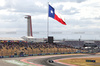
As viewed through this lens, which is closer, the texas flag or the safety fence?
the texas flag

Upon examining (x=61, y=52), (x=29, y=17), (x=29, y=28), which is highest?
(x=29, y=17)

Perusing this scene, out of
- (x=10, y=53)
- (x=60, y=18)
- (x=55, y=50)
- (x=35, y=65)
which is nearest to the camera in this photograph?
(x=60, y=18)

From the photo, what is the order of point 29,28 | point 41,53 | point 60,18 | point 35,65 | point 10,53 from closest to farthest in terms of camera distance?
point 60,18 → point 35,65 → point 10,53 → point 41,53 → point 29,28

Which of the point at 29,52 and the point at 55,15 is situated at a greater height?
the point at 55,15

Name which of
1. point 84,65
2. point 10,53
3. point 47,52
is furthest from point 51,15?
point 47,52

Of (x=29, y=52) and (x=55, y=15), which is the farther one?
(x=29, y=52)

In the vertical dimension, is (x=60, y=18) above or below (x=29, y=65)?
above

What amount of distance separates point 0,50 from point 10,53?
4.36 meters

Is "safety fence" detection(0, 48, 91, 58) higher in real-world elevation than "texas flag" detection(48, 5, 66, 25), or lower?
lower

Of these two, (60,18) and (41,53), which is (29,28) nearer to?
(41,53)

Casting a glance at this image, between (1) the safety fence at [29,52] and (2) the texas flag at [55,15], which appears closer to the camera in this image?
(2) the texas flag at [55,15]

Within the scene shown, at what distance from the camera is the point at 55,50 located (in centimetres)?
8256

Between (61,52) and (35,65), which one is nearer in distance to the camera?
(35,65)

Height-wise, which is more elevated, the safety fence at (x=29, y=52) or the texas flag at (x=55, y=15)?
the texas flag at (x=55, y=15)
